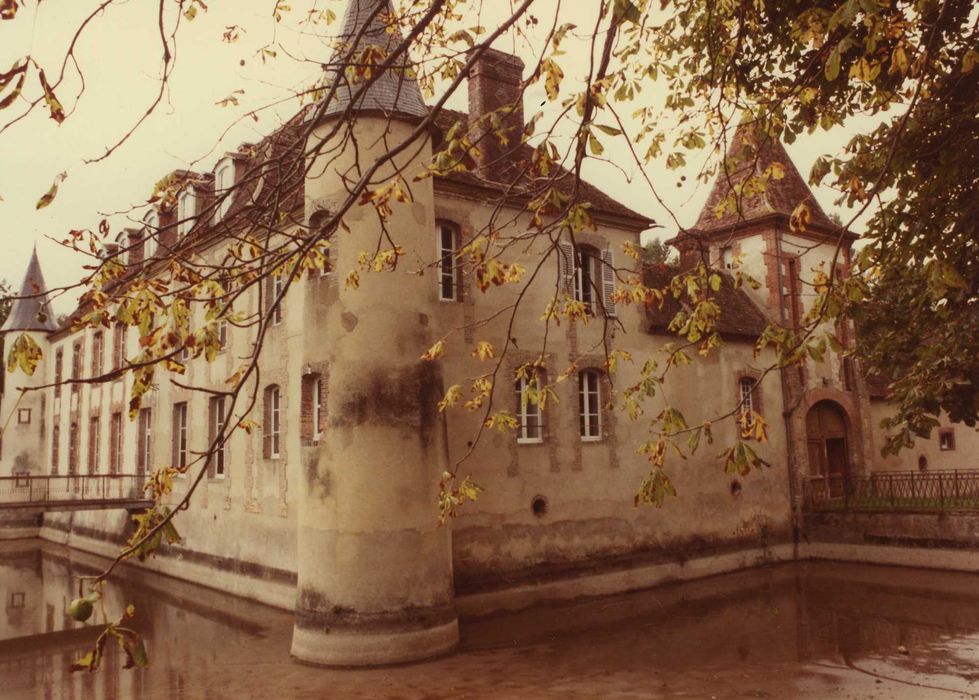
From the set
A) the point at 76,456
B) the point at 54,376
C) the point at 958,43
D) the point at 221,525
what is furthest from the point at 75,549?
the point at 958,43

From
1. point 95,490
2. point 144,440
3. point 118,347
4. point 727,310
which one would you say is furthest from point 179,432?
point 727,310

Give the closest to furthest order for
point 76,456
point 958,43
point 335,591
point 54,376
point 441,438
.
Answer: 1. point 958,43
2. point 335,591
3. point 441,438
4. point 76,456
5. point 54,376

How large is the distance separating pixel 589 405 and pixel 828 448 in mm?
8545

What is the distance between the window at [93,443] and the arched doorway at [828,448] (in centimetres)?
2046

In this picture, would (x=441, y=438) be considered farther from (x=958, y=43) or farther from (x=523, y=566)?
(x=958, y=43)

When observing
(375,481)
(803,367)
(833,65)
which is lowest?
(375,481)

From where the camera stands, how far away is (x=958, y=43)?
26.6ft

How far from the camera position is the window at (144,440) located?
2117 cm

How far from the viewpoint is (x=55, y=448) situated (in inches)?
1167

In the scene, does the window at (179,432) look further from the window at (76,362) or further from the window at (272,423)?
the window at (76,362)

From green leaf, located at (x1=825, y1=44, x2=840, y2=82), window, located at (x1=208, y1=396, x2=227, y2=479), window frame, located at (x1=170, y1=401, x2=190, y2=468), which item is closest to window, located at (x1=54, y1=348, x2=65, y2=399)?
window frame, located at (x1=170, y1=401, x2=190, y2=468)

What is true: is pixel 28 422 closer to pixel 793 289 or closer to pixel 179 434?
pixel 179 434

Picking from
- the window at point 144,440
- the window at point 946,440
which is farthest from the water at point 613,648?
the window at point 946,440

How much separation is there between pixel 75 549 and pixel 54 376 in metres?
8.59
